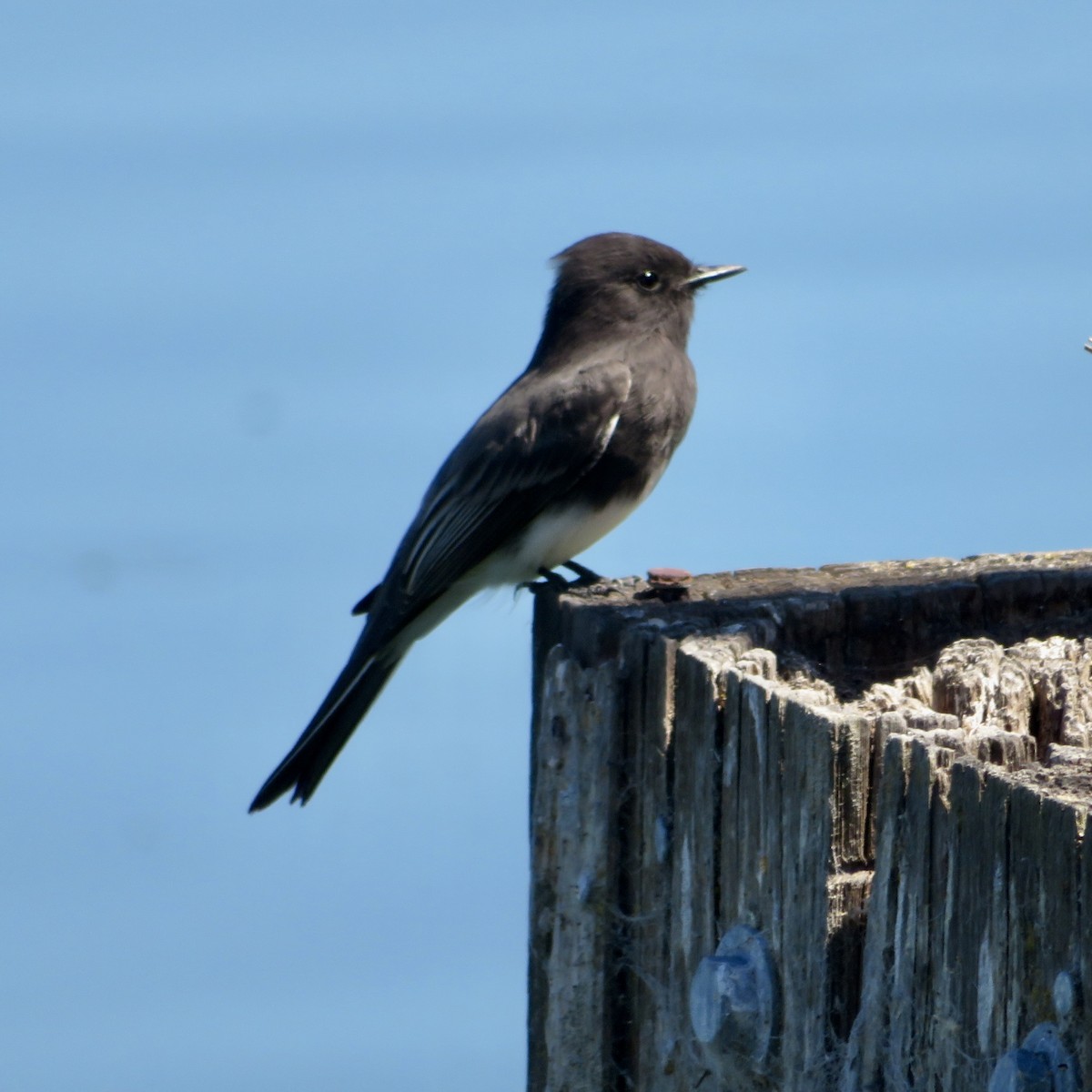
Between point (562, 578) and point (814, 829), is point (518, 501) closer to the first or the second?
point (562, 578)

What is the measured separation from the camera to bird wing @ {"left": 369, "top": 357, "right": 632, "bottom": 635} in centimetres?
641

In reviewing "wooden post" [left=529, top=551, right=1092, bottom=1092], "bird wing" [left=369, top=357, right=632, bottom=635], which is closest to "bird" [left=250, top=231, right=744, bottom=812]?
"bird wing" [left=369, top=357, right=632, bottom=635]

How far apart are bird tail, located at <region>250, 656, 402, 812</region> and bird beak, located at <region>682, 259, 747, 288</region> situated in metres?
1.94

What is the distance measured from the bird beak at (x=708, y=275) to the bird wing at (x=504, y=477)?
2.69 feet

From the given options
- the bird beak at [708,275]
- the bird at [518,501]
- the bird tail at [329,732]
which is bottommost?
the bird tail at [329,732]

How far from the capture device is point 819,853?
263cm

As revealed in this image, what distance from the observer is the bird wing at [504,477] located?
6.41 meters

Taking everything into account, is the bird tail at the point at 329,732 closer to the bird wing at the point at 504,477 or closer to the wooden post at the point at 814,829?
the bird wing at the point at 504,477

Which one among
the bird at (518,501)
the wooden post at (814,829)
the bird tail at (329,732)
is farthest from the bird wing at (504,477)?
the wooden post at (814,829)

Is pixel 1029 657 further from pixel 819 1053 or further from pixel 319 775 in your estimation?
pixel 319 775

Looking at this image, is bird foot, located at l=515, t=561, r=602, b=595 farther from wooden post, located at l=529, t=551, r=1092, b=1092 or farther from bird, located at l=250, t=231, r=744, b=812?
wooden post, located at l=529, t=551, r=1092, b=1092

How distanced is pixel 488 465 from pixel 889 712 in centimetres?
373

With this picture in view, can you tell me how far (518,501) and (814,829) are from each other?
151 inches

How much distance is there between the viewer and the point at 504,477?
6445 millimetres
